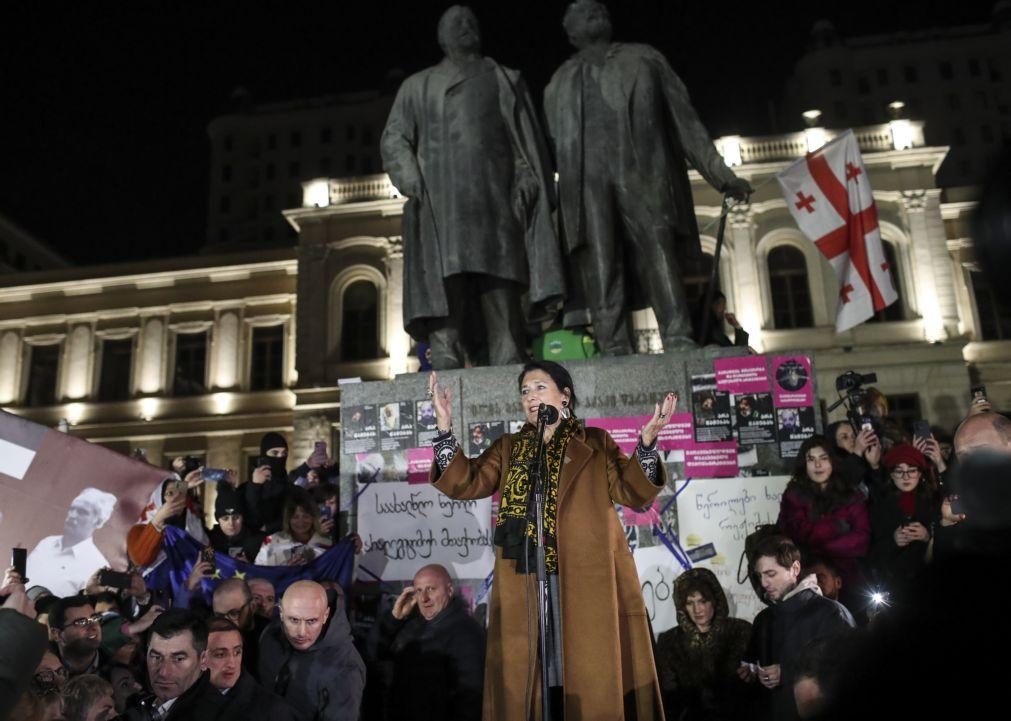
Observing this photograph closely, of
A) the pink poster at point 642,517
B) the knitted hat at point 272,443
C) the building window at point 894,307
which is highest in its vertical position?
the building window at point 894,307

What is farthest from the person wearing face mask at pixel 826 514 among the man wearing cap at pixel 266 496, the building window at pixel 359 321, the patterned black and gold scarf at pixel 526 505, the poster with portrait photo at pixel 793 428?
the building window at pixel 359 321

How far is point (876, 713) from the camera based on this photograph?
110 cm

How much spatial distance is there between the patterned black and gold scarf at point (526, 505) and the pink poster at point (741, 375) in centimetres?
214

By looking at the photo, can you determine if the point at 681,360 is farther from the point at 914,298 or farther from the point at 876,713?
the point at 914,298

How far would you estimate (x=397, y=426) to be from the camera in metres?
5.77

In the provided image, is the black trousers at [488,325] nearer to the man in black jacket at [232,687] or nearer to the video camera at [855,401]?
the video camera at [855,401]

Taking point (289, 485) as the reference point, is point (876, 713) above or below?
below

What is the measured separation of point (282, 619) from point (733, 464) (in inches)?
102

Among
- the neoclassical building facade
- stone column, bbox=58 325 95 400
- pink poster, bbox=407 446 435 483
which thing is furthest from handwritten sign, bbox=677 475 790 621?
stone column, bbox=58 325 95 400

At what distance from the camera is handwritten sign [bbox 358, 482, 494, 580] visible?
5328 millimetres

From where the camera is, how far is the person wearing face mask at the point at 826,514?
4.74m

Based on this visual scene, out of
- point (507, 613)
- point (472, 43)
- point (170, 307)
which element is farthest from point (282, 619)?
point (170, 307)

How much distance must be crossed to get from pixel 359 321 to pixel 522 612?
26703 mm

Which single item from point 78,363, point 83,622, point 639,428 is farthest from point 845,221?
point 78,363
